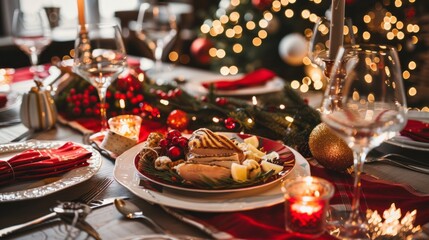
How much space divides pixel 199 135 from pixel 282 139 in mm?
319

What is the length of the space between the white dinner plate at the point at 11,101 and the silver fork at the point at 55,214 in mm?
676

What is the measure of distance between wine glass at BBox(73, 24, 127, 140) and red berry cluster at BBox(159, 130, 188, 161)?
333mm

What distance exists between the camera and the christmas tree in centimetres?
311

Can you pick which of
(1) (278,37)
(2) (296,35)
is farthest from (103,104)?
(1) (278,37)

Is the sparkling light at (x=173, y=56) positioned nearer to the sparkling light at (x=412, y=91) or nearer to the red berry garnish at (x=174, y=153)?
the sparkling light at (x=412, y=91)

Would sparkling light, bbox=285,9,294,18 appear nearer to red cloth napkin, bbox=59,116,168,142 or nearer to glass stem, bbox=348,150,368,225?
red cloth napkin, bbox=59,116,168,142

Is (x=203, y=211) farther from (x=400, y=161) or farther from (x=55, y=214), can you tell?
(x=400, y=161)

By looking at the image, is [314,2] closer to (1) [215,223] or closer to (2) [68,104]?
(2) [68,104]

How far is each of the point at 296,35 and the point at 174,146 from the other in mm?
2410

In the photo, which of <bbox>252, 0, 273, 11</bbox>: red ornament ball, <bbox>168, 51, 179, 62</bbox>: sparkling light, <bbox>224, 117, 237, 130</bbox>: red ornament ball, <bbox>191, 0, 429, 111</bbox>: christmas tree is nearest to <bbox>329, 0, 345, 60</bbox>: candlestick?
<bbox>224, 117, 237, 130</bbox>: red ornament ball

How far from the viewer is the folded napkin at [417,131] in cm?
110

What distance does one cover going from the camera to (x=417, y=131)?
1.13 metres

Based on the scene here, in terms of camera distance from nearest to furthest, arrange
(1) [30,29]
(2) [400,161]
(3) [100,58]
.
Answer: (2) [400,161] → (3) [100,58] → (1) [30,29]

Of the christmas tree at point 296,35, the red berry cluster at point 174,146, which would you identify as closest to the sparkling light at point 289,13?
the christmas tree at point 296,35
